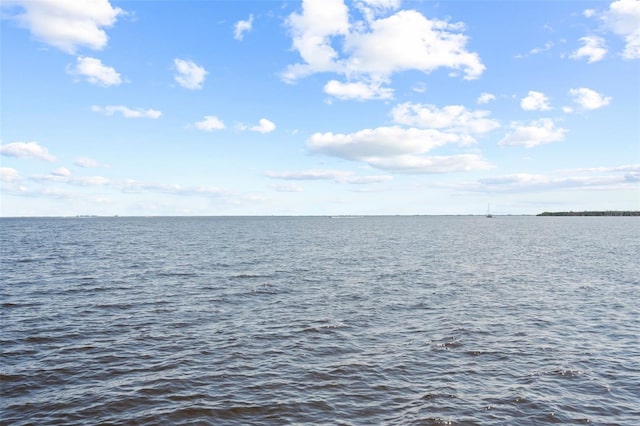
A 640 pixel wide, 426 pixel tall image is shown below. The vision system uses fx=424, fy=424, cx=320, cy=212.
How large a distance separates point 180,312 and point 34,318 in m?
8.67

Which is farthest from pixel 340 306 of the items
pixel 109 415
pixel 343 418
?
pixel 109 415

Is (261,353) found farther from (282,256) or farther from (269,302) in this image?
(282,256)

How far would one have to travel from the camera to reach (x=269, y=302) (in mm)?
31125

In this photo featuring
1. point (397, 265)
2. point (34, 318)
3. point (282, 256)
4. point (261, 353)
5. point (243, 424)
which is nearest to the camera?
point (243, 424)

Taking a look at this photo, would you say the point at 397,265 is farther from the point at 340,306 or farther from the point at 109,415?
the point at 109,415

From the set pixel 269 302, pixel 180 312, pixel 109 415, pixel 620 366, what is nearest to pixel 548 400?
pixel 620 366

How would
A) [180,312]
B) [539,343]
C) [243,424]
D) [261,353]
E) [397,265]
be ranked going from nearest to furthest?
[243,424]
[261,353]
[539,343]
[180,312]
[397,265]

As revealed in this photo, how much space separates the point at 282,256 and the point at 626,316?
4393cm

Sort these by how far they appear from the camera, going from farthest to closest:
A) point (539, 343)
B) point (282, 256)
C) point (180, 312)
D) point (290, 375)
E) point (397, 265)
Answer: point (282, 256), point (397, 265), point (180, 312), point (539, 343), point (290, 375)

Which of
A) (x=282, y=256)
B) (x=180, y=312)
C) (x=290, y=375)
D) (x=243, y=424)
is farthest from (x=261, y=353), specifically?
(x=282, y=256)

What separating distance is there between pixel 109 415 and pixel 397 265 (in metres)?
41.4

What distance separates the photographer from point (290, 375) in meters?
18.0

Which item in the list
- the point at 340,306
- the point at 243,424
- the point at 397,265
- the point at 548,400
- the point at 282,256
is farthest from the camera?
the point at 282,256

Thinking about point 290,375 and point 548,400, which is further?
point 290,375
